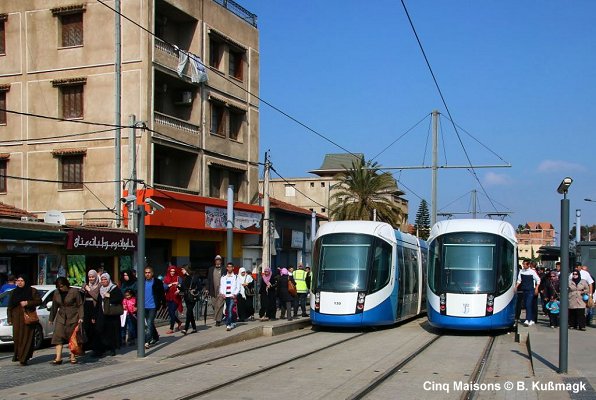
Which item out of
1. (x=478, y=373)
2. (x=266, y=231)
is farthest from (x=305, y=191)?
(x=478, y=373)

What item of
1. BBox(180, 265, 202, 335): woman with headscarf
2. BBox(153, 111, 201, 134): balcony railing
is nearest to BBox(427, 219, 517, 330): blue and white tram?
BBox(180, 265, 202, 335): woman with headscarf

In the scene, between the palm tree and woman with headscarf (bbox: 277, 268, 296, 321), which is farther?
the palm tree

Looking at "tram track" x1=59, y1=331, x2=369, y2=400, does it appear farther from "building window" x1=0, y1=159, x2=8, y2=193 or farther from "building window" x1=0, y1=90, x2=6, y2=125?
"building window" x1=0, y1=90, x2=6, y2=125

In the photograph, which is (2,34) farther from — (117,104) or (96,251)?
(96,251)

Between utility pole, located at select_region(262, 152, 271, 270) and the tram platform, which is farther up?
utility pole, located at select_region(262, 152, 271, 270)

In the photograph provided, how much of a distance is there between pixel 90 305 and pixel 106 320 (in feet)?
1.67

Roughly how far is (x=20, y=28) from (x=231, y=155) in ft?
35.8

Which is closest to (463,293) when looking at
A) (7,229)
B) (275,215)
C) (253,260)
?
(7,229)

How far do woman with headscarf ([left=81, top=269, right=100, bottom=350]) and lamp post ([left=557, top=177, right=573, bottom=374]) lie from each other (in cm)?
849

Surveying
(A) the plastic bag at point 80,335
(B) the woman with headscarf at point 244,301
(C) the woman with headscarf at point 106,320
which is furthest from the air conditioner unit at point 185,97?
(A) the plastic bag at point 80,335

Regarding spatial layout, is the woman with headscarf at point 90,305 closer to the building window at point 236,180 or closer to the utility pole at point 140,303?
the utility pole at point 140,303

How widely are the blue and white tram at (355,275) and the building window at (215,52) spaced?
656 inches

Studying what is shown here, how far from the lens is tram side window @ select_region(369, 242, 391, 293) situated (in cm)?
2095

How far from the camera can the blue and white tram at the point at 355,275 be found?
20.7 metres
